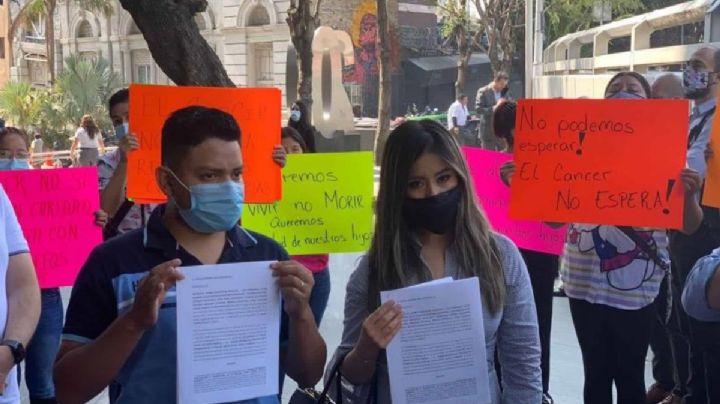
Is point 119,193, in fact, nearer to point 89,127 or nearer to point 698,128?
point 698,128

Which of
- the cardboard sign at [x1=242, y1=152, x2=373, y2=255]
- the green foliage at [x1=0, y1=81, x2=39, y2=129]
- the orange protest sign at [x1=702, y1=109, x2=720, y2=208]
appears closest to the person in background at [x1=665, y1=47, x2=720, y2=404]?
the orange protest sign at [x1=702, y1=109, x2=720, y2=208]

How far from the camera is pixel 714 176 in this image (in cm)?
329

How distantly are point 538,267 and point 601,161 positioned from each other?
0.92 meters

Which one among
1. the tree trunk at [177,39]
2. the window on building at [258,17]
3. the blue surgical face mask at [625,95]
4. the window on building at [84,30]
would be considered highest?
the window on building at [84,30]

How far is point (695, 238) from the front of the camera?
4.34 meters

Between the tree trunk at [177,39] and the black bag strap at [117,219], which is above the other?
the tree trunk at [177,39]

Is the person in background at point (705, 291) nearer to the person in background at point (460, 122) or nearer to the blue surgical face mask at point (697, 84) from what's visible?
the blue surgical face mask at point (697, 84)

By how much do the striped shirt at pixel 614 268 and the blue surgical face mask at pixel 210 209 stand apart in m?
1.99

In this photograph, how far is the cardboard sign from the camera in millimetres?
4230

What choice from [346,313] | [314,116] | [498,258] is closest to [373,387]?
[346,313]

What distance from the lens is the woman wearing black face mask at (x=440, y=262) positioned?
2264 mm

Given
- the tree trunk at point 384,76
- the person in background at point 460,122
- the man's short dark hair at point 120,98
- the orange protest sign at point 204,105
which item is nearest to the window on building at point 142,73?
the person in background at point 460,122

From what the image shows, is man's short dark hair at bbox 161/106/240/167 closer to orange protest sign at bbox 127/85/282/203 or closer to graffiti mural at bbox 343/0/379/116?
orange protest sign at bbox 127/85/282/203

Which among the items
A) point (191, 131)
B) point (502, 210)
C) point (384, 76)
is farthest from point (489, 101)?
point (191, 131)
